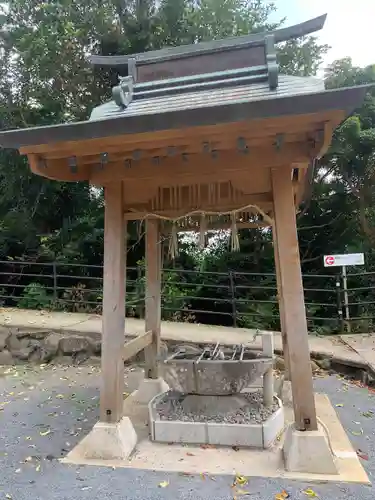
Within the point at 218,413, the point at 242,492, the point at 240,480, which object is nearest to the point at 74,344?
the point at 218,413

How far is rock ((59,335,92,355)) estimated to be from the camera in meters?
5.88

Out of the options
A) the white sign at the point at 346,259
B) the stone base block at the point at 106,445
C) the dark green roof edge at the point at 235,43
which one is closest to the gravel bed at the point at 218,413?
the stone base block at the point at 106,445

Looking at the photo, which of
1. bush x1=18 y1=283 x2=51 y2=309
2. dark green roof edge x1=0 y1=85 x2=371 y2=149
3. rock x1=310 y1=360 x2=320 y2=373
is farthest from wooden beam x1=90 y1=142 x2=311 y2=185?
bush x1=18 y1=283 x2=51 y2=309

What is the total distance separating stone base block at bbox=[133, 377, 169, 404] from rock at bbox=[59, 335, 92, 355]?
1.86 m

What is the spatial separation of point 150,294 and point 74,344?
7.47ft

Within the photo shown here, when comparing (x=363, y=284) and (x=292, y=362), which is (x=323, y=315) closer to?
(x=363, y=284)

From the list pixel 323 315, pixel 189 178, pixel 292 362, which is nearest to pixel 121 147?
pixel 189 178

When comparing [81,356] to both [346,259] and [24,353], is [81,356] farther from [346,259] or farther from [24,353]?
[346,259]

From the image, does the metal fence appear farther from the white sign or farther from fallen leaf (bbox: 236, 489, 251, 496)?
fallen leaf (bbox: 236, 489, 251, 496)

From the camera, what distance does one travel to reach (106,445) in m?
2.92

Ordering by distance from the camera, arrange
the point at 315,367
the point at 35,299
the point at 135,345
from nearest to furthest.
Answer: the point at 135,345 < the point at 315,367 < the point at 35,299

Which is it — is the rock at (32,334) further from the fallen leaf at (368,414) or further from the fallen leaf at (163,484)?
the fallen leaf at (368,414)

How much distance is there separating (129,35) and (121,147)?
676cm

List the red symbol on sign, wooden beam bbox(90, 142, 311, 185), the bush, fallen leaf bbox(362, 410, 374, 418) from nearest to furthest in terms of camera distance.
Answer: wooden beam bbox(90, 142, 311, 185)
fallen leaf bbox(362, 410, 374, 418)
the red symbol on sign
the bush
